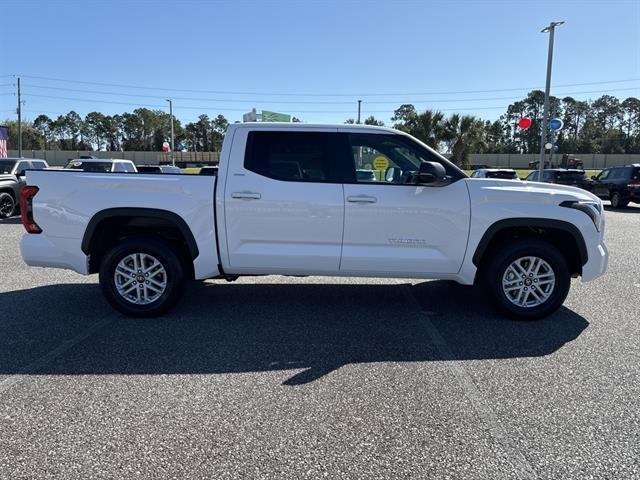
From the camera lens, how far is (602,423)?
3.08m

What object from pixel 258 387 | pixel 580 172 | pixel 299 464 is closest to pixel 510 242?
pixel 258 387

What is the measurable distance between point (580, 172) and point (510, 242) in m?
19.0

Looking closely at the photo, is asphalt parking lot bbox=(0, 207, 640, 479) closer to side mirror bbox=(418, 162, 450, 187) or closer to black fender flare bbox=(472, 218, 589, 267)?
black fender flare bbox=(472, 218, 589, 267)

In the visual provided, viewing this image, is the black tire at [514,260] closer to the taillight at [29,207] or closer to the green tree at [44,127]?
the taillight at [29,207]

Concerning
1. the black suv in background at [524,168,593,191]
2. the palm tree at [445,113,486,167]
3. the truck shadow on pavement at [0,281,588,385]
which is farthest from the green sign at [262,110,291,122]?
the truck shadow on pavement at [0,281,588,385]

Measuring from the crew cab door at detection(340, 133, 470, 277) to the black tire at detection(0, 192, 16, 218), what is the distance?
12.7 meters

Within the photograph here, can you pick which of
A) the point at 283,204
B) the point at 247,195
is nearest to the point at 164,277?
the point at 247,195

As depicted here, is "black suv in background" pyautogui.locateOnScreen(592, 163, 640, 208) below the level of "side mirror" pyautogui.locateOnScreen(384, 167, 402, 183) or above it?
above

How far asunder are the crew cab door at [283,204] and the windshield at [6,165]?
13546 mm

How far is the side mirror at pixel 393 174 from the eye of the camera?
192 inches

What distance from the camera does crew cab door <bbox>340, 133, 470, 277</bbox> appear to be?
4762mm

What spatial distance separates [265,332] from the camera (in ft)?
15.2

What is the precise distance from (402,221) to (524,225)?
4.21 feet

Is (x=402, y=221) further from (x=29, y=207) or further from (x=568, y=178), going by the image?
(x=568, y=178)
